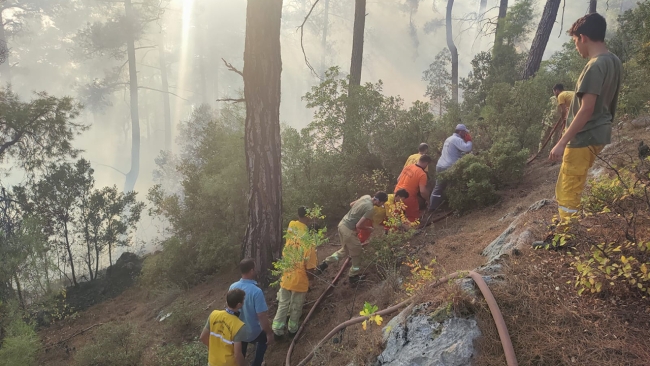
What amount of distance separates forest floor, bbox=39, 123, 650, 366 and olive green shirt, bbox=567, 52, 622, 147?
84 centimetres

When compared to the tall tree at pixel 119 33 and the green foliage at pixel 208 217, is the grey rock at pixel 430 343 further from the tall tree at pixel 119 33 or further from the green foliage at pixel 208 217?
the tall tree at pixel 119 33

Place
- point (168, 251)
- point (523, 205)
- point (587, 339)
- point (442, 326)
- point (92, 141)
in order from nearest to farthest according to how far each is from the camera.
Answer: point (587, 339) < point (442, 326) < point (523, 205) < point (168, 251) < point (92, 141)

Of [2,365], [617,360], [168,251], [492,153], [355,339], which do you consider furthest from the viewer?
[168,251]

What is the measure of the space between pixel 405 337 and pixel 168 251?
7240 millimetres

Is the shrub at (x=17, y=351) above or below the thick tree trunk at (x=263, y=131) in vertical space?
below

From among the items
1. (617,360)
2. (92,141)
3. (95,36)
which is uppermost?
(95,36)

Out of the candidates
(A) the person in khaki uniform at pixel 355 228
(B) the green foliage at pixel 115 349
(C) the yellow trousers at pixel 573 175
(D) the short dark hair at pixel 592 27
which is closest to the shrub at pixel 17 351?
(B) the green foliage at pixel 115 349

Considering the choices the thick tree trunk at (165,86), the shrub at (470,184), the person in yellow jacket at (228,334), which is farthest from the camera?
the thick tree trunk at (165,86)

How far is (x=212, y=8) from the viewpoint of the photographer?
51.2 metres

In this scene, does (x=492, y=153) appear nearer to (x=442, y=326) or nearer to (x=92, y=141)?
(x=442, y=326)

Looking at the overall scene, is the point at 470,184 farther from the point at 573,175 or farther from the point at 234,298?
the point at 234,298

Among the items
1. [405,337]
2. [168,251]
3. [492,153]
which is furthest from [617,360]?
A: [168,251]

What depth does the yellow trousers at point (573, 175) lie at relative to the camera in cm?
277

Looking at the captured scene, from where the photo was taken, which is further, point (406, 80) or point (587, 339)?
point (406, 80)
